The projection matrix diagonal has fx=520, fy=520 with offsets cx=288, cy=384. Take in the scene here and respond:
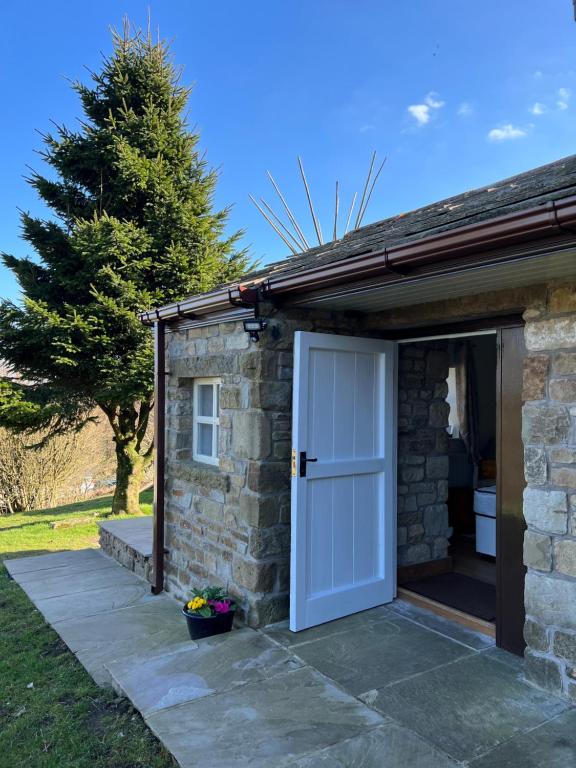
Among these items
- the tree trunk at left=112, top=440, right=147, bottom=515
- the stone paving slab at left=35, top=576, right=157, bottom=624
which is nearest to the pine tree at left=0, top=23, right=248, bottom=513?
the tree trunk at left=112, top=440, right=147, bottom=515

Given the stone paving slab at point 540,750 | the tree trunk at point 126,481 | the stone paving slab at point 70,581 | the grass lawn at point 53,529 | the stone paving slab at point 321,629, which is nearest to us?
the stone paving slab at point 540,750

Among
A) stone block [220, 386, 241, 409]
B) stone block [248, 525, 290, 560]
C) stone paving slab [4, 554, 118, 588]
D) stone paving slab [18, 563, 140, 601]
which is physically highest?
stone block [220, 386, 241, 409]

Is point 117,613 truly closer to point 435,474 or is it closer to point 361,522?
point 361,522

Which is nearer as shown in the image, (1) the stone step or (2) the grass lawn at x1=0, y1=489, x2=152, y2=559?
(1) the stone step

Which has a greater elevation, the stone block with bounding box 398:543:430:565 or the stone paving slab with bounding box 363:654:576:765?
the stone block with bounding box 398:543:430:565

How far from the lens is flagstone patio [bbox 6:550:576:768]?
2295 mm

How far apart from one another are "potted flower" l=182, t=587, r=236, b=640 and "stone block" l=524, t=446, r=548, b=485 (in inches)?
87.5

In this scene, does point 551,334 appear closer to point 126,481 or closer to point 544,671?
point 544,671

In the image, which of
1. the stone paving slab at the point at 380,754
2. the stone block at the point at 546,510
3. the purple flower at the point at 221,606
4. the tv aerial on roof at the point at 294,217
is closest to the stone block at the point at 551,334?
the stone block at the point at 546,510

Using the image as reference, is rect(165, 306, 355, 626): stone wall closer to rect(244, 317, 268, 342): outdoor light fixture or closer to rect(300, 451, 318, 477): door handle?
rect(244, 317, 268, 342): outdoor light fixture

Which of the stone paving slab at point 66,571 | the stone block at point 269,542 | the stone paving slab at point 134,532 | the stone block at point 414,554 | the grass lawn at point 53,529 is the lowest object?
the grass lawn at point 53,529

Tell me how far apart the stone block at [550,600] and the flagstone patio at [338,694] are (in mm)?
398

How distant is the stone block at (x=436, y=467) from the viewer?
4.53m

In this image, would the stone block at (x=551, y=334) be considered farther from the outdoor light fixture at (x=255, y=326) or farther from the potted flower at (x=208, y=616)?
the potted flower at (x=208, y=616)
